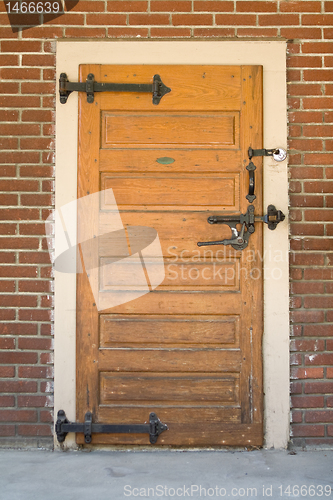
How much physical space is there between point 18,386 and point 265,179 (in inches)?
77.4

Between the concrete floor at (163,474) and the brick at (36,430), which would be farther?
the brick at (36,430)

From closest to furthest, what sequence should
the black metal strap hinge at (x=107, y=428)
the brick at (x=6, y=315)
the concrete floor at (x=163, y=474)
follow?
1. the concrete floor at (x=163, y=474)
2. the black metal strap hinge at (x=107, y=428)
3. the brick at (x=6, y=315)

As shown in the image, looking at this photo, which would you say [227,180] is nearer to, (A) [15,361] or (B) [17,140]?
(B) [17,140]

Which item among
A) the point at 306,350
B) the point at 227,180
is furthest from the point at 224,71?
the point at 306,350

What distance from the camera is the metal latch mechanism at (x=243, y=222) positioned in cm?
243

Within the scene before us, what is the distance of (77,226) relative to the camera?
246 cm

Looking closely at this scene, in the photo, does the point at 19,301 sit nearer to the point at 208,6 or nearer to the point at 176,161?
the point at 176,161

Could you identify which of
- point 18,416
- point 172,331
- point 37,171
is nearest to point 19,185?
point 37,171

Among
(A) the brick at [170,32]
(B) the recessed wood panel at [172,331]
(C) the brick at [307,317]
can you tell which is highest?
(A) the brick at [170,32]

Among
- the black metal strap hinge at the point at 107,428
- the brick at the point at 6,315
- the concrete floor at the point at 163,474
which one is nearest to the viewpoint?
the concrete floor at the point at 163,474

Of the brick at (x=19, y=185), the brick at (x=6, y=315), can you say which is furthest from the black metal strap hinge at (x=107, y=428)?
the brick at (x=19, y=185)

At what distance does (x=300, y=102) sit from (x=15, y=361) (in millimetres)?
2373

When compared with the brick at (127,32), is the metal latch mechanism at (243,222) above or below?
below

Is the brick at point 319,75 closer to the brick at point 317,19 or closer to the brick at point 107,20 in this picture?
the brick at point 317,19
